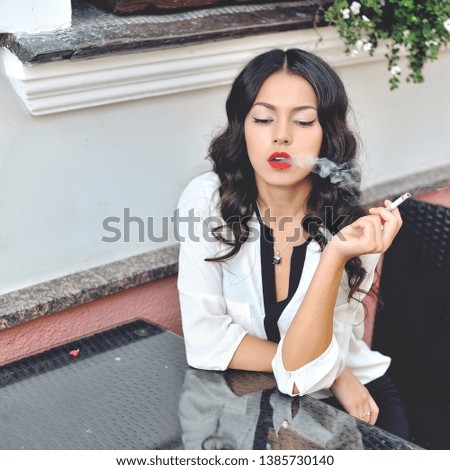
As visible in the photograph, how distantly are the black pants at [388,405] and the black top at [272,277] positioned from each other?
32cm

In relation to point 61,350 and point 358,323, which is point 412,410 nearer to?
point 358,323

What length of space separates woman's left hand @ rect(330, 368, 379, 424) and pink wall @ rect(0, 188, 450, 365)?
0.64 m

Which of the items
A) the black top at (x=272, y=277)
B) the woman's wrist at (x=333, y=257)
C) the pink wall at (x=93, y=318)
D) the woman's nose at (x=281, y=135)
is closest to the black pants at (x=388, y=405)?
the black top at (x=272, y=277)

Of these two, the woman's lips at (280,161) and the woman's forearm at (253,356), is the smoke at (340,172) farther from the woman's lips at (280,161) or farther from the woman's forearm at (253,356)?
the woman's forearm at (253,356)

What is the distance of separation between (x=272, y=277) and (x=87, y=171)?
0.64 meters

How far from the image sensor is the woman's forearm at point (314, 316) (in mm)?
2061

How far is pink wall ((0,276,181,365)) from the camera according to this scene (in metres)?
2.39

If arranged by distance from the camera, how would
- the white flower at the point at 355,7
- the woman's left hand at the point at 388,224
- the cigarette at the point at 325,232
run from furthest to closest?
the white flower at the point at 355,7
the cigarette at the point at 325,232
the woman's left hand at the point at 388,224

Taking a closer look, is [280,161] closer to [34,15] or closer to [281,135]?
[281,135]

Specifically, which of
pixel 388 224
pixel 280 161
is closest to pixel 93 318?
pixel 280 161

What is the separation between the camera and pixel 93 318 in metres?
2.55

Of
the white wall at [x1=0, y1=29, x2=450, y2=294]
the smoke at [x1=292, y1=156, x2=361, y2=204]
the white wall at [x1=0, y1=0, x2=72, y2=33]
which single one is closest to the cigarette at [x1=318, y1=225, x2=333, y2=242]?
the smoke at [x1=292, y1=156, x2=361, y2=204]

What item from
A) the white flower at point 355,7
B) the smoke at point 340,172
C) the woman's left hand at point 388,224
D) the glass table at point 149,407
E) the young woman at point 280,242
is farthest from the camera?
the white flower at point 355,7

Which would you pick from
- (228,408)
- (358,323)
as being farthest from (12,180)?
(358,323)
